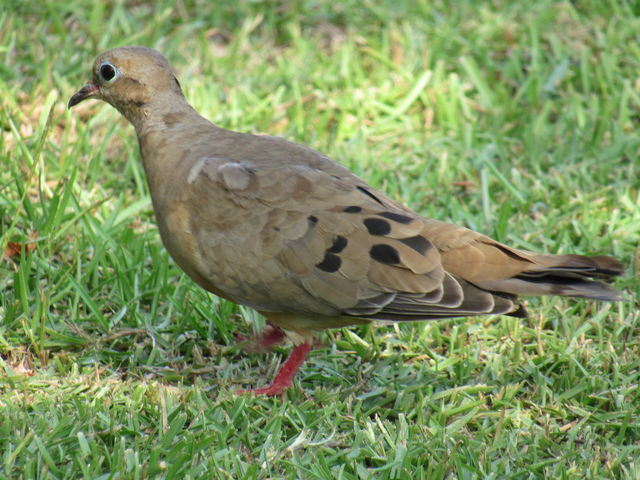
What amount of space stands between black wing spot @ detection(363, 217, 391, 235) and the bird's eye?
137 centimetres

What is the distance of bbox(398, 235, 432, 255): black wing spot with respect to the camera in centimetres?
385

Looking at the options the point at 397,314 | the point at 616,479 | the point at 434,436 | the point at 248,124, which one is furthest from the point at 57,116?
the point at 616,479

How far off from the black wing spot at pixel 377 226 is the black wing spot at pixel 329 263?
0.58 ft

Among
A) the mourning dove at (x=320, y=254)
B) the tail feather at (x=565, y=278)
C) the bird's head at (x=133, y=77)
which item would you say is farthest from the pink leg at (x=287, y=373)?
the bird's head at (x=133, y=77)

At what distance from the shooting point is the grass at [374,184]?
3.60 meters

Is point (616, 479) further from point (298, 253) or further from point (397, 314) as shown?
point (298, 253)

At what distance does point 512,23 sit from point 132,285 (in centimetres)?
379

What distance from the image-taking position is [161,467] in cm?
329

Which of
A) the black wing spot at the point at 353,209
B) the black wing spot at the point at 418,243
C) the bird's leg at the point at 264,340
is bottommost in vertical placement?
the bird's leg at the point at 264,340

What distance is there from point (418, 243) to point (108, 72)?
163 cm

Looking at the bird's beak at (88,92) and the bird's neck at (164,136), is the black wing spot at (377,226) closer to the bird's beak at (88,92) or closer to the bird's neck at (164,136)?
the bird's neck at (164,136)

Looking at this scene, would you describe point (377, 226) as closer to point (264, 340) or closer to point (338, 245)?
point (338, 245)

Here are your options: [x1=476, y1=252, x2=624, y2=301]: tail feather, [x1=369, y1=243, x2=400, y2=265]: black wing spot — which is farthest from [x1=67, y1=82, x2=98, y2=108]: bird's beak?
[x1=476, y1=252, x2=624, y2=301]: tail feather

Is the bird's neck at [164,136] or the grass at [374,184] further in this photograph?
the bird's neck at [164,136]
